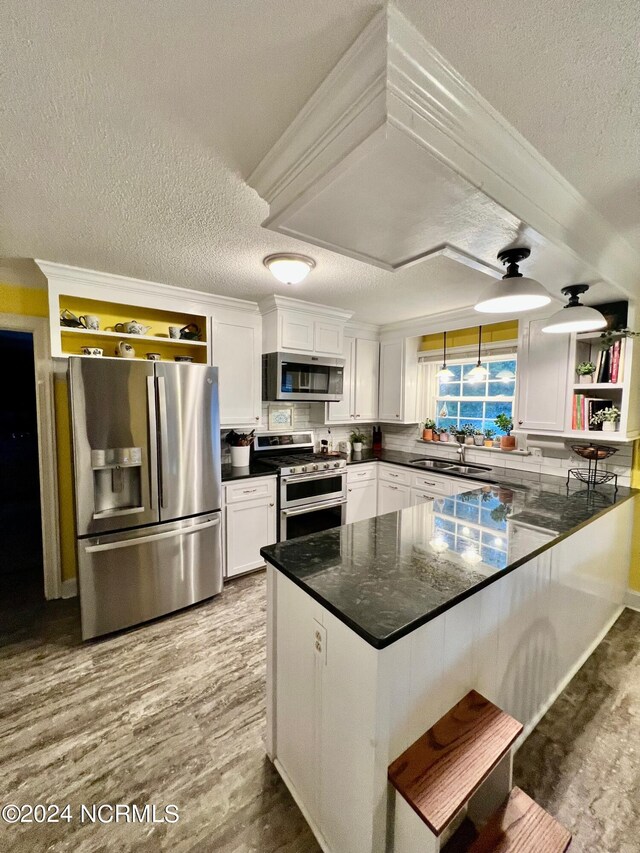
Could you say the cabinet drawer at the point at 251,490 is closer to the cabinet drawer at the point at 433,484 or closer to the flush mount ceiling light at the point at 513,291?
the cabinet drawer at the point at 433,484

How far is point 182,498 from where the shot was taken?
104 inches

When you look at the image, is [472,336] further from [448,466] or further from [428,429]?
[448,466]

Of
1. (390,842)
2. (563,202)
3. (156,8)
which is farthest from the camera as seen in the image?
(563,202)

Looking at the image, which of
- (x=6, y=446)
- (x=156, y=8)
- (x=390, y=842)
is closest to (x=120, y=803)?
(x=390, y=842)

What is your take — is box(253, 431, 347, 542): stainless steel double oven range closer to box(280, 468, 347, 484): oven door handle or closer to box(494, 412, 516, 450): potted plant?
box(280, 468, 347, 484): oven door handle

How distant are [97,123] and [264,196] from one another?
0.57 m

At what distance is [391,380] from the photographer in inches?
171

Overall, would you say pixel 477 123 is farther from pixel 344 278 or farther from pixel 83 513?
pixel 83 513

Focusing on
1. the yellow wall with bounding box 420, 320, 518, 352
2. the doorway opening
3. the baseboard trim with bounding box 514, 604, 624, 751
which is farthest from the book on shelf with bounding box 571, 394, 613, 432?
the doorway opening

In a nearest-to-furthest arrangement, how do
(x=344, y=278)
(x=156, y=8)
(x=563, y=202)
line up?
1. (x=156, y=8)
2. (x=563, y=202)
3. (x=344, y=278)

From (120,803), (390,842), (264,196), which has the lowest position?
(120,803)

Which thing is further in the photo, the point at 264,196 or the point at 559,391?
the point at 559,391

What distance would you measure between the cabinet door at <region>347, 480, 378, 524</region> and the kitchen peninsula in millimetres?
1880

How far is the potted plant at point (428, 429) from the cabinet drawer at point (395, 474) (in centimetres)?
64
